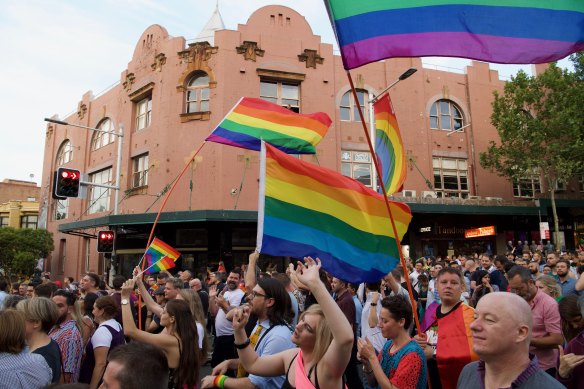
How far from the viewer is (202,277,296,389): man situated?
3744mm

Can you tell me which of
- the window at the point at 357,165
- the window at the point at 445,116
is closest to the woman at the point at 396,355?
the window at the point at 357,165

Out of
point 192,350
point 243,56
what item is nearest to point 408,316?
point 192,350

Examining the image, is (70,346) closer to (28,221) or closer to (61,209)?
(61,209)

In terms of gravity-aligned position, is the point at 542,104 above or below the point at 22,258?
above

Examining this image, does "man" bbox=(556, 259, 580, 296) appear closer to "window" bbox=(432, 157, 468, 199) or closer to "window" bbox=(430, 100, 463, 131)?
"window" bbox=(432, 157, 468, 199)

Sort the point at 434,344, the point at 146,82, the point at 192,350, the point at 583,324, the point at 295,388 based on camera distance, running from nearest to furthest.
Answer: the point at 295,388
the point at 583,324
the point at 192,350
the point at 434,344
the point at 146,82

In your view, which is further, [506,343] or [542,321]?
[542,321]

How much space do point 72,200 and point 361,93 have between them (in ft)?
65.4

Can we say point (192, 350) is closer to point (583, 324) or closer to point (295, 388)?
point (295, 388)

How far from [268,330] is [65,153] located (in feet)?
112

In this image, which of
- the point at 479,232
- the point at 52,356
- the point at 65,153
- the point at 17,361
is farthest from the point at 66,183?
the point at 65,153

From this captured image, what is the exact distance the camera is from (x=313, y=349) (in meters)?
3.22

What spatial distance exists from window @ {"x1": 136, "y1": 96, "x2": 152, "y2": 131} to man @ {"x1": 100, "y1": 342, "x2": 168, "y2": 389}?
24.7 meters

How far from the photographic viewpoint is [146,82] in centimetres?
2583
